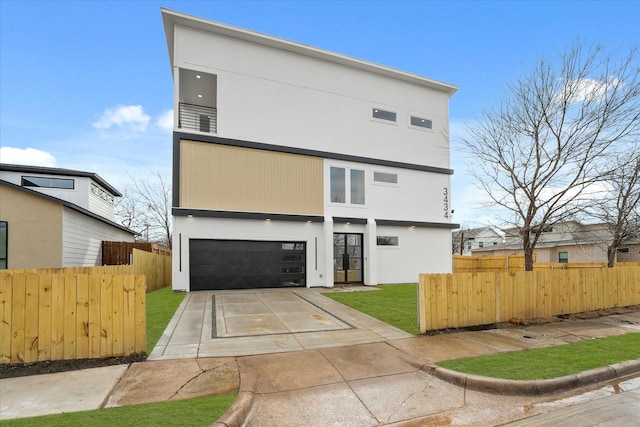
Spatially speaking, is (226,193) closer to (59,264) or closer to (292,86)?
(292,86)

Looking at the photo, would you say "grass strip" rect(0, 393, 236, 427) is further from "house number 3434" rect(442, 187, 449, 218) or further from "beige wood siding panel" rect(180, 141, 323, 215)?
"house number 3434" rect(442, 187, 449, 218)

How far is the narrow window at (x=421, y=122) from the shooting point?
19.2m

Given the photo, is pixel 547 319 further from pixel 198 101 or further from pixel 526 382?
pixel 198 101

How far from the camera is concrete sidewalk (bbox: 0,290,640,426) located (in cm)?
372

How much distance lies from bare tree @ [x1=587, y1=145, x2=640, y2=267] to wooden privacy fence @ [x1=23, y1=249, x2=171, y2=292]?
15395 mm

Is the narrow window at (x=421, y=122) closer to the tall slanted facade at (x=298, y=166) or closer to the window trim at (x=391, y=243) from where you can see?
the tall slanted facade at (x=298, y=166)

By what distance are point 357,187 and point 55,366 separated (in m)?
14.2

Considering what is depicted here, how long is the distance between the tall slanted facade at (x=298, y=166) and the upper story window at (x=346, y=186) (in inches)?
2.2

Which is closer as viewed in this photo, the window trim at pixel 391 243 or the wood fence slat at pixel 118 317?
the wood fence slat at pixel 118 317

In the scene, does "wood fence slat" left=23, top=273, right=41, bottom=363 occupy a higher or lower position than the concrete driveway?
higher

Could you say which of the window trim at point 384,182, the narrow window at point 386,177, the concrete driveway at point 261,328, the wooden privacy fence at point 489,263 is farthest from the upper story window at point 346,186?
the wooden privacy fence at point 489,263

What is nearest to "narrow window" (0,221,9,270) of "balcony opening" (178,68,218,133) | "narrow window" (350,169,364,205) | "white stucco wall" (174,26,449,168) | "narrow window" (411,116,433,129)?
"balcony opening" (178,68,218,133)

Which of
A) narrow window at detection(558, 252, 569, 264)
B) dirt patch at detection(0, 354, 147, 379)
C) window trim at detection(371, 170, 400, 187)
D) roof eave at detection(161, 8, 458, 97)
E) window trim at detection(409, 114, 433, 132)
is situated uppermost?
roof eave at detection(161, 8, 458, 97)

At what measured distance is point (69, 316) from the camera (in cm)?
526
